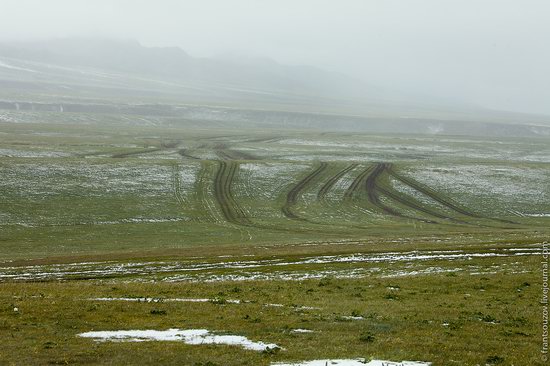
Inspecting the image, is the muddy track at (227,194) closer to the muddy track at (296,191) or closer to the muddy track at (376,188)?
the muddy track at (296,191)

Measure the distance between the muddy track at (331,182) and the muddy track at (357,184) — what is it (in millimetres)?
4038

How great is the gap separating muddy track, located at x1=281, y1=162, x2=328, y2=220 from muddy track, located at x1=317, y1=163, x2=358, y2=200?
4295 mm

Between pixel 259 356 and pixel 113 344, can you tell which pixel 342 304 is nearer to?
pixel 259 356

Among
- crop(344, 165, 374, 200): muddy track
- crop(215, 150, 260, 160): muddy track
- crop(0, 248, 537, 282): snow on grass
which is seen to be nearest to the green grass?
crop(0, 248, 537, 282): snow on grass

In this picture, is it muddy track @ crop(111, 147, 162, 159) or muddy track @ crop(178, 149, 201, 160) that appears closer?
muddy track @ crop(111, 147, 162, 159)

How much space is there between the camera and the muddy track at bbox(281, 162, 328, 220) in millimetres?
99250

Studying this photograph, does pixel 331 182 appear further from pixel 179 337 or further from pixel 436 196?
pixel 179 337

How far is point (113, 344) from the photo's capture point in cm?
2164

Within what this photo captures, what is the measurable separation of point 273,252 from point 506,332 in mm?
37501

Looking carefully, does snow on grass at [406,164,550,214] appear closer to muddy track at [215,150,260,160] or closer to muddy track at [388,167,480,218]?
muddy track at [388,167,480,218]

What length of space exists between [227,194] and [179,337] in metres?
86.9

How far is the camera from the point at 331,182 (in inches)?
4877

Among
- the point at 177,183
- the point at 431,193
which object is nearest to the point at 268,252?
the point at 177,183

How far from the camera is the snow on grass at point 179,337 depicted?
2169cm
